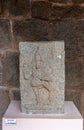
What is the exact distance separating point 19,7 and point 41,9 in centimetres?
17

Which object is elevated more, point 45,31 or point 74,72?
point 45,31

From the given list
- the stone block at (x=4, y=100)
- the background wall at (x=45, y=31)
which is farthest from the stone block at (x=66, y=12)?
the stone block at (x=4, y=100)

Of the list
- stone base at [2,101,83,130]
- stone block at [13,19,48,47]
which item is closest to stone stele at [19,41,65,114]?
stone base at [2,101,83,130]

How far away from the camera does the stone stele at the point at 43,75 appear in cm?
160

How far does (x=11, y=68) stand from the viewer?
2.00 meters

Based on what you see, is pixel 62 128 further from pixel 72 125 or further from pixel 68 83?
pixel 68 83

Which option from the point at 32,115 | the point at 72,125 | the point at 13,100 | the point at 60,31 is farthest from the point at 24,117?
the point at 60,31

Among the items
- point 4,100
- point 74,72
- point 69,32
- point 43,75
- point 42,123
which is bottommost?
point 4,100

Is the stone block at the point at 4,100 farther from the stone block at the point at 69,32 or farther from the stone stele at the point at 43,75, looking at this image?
the stone block at the point at 69,32

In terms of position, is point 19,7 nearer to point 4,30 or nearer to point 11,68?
point 4,30

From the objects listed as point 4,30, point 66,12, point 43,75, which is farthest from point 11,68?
point 66,12

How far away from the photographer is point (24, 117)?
1553 millimetres

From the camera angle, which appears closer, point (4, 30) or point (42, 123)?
point (42, 123)

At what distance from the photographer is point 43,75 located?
1608 mm
